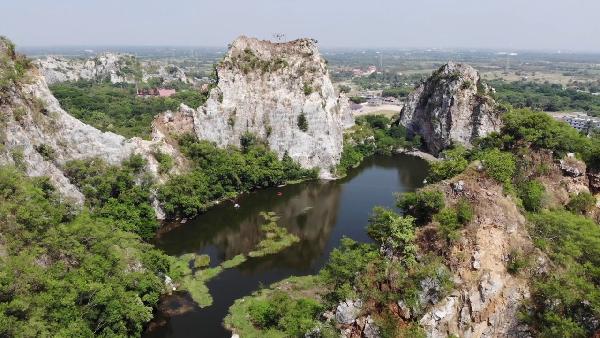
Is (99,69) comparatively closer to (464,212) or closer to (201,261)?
(201,261)

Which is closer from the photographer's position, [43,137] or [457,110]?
[43,137]

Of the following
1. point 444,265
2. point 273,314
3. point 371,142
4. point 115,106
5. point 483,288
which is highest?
point 115,106

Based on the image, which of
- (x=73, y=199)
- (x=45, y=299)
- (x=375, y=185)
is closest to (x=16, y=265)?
(x=45, y=299)

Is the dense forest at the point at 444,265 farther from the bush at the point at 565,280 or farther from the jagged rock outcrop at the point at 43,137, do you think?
the jagged rock outcrop at the point at 43,137

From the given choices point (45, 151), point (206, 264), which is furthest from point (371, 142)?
point (45, 151)

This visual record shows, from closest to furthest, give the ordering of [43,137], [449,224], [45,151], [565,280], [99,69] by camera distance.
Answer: [565,280], [449,224], [45,151], [43,137], [99,69]

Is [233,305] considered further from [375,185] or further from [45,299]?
[375,185]
